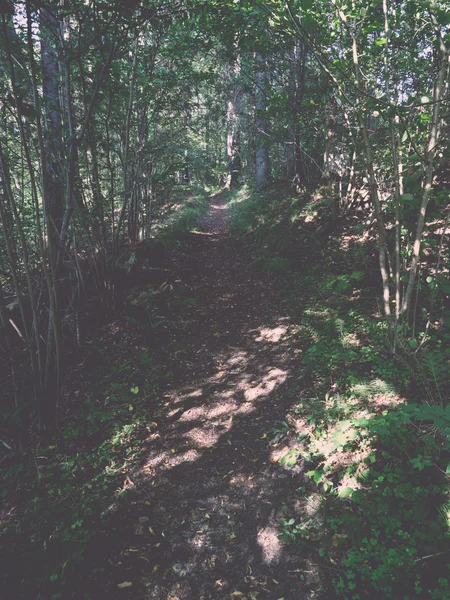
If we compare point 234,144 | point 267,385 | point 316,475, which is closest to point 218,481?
point 316,475

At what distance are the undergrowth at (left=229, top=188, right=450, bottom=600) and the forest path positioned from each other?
209 mm

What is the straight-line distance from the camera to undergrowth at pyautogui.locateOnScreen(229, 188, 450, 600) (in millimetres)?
2211

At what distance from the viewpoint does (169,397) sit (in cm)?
457

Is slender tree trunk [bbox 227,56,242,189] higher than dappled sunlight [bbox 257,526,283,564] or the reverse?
higher

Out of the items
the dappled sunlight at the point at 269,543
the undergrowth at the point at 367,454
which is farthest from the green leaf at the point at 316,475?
the dappled sunlight at the point at 269,543

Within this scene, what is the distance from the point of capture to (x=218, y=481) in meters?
3.30

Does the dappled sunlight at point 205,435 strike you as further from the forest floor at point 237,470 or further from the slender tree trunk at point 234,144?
the slender tree trunk at point 234,144

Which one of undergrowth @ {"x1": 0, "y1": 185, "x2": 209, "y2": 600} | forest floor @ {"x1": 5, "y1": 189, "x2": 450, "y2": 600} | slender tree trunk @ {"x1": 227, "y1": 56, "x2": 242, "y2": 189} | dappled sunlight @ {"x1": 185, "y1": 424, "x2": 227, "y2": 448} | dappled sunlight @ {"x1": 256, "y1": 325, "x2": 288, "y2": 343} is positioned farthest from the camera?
slender tree trunk @ {"x1": 227, "y1": 56, "x2": 242, "y2": 189}

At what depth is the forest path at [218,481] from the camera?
247 centimetres

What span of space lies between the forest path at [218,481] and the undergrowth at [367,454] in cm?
21

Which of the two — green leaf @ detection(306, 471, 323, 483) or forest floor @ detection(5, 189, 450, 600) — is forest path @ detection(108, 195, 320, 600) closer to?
forest floor @ detection(5, 189, 450, 600)

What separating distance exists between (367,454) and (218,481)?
1.45m

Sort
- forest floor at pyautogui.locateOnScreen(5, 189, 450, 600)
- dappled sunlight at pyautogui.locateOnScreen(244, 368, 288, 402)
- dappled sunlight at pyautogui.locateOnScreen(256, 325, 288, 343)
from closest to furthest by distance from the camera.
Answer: forest floor at pyautogui.locateOnScreen(5, 189, 450, 600), dappled sunlight at pyautogui.locateOnScreen(244, 368, 288, 402), dappled sunlight at pyautogui.locateOnScreen(256, 325, 288, 343)

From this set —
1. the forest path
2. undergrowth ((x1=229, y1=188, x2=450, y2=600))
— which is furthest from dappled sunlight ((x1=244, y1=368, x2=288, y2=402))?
undergrowth ((x1=229, y1=188, x2=450, y2=600))
